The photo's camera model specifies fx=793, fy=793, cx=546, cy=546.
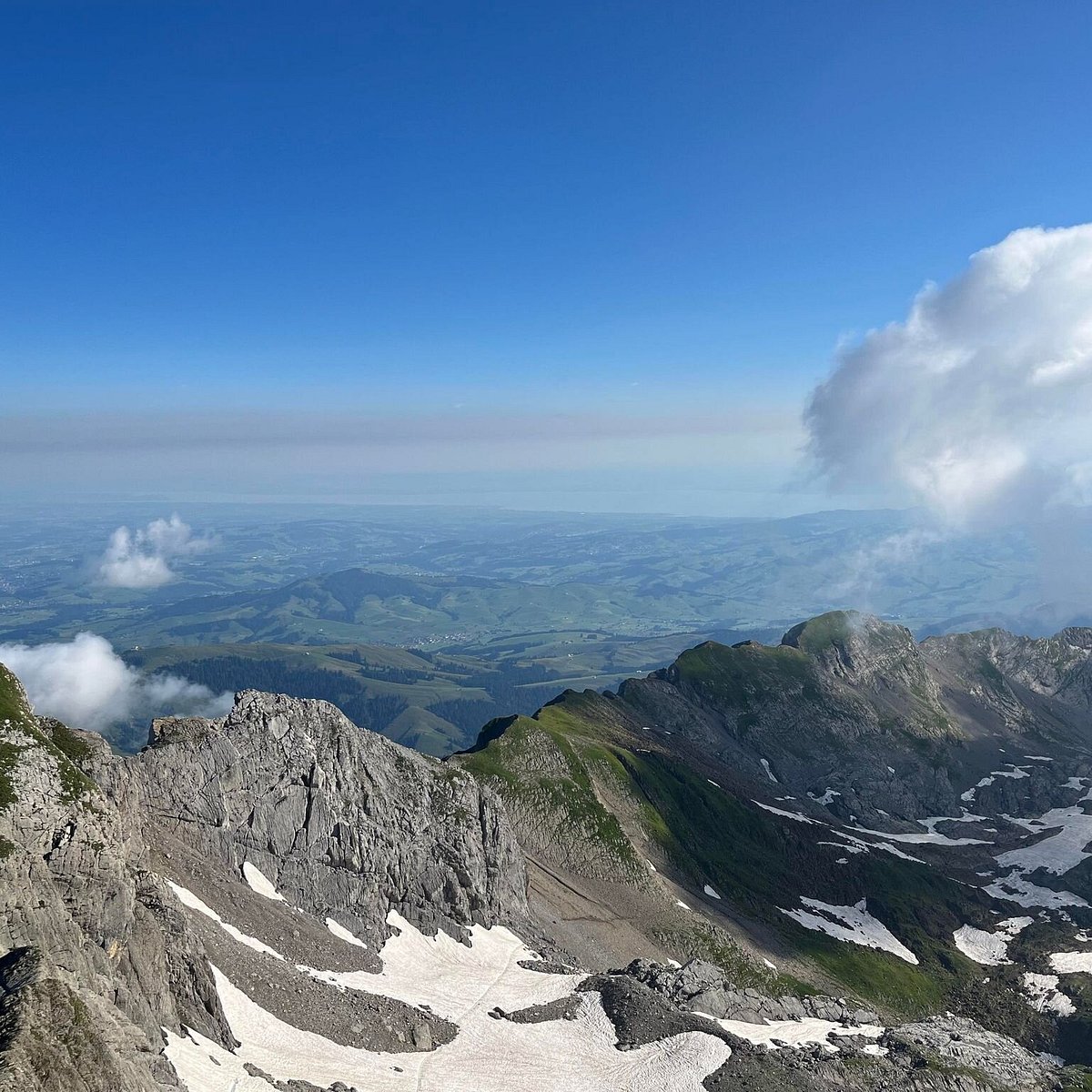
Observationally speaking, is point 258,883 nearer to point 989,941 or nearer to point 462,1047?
point 462,1047

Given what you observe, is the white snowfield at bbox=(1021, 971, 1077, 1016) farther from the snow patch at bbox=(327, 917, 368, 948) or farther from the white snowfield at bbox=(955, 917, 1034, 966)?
the snow patch at bbox=(327, 917, 368, 948)

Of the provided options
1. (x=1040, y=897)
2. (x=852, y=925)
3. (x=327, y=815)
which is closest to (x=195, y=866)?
(x=327, y=815)

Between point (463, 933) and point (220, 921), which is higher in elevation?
point (220, 921)

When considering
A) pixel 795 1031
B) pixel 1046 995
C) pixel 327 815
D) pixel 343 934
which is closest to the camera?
pixel 343 934

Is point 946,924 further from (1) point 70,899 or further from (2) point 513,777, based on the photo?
(1) point 70,899

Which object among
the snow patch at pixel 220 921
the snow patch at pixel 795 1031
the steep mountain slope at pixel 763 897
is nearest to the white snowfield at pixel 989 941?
the steep mountain slope at pixel 763 897

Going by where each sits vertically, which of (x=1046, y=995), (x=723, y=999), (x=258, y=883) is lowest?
(x=1046, y=995)

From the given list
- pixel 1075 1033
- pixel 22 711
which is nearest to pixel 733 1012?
pixel 1075 1033
